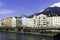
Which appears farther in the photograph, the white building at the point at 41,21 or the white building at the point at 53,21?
the white building at the point at 41,21

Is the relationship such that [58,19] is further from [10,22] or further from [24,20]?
[10,22]

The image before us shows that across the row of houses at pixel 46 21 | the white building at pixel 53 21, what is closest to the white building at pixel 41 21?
the row of houses at pixel 46 21

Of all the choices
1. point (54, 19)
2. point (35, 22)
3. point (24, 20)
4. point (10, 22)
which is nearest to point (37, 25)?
point (35, 22)

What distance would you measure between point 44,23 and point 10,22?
2088 cm

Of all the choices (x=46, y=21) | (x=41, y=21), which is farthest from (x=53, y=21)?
(x=41, y=21)

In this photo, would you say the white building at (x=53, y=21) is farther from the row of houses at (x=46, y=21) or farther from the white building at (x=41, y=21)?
the white building at (x=41, y=21)

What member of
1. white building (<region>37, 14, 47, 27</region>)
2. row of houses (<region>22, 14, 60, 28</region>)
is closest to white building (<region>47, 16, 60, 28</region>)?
row of houses (<region>22, 14, 60, 28</region>)

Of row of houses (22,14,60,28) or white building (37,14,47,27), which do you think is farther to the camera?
white building (37,14,47,27)

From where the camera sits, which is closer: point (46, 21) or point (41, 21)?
point (46, 21)

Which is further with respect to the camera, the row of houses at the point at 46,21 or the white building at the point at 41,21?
the white building at the point at 41,21

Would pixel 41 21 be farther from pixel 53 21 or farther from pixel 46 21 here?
pixel 53 21

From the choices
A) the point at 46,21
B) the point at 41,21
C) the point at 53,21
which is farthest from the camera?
the point at 41,21

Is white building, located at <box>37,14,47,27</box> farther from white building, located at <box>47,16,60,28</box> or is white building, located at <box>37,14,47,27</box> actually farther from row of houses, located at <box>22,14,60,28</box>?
white building, located at <box>47,16,60,28</box>

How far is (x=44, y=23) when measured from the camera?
5912 centimetres
